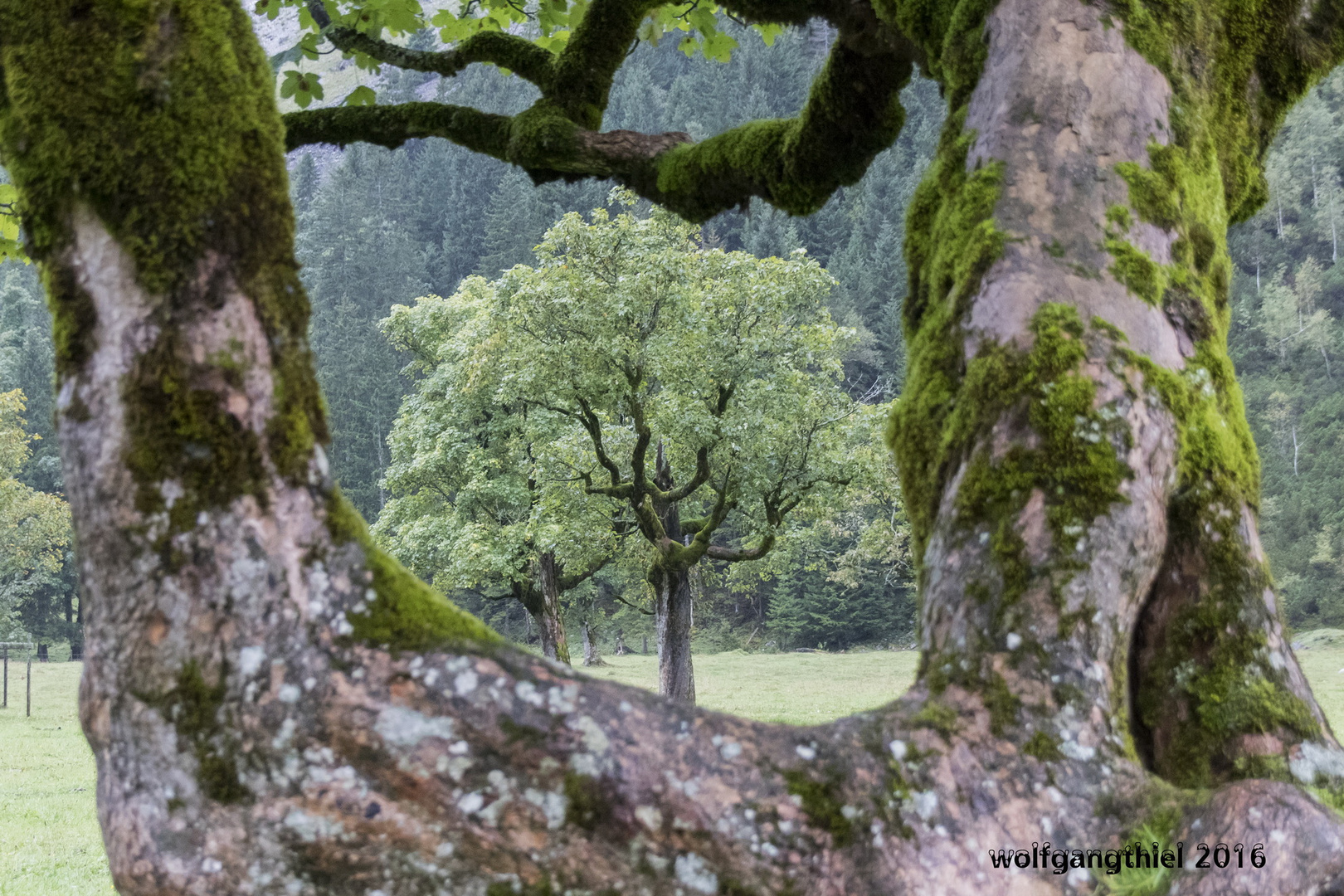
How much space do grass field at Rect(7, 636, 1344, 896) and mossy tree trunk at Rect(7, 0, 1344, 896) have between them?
306 cm

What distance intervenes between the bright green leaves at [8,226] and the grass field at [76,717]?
5.58 meters

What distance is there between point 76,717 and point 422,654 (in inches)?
912

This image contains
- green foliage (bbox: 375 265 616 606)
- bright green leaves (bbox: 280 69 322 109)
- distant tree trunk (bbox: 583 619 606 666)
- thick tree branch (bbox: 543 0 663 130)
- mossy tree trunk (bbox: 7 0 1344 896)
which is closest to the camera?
mossy tree trunk (bbox: 7 0 1344 896)

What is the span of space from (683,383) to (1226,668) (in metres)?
17.6

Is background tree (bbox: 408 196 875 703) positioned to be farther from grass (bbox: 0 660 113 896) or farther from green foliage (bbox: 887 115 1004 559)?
green foliage (bbox: 887 115 1004 559)

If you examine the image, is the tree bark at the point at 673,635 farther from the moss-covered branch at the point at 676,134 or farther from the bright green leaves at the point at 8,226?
the moss-covered branch at the point at 676,134

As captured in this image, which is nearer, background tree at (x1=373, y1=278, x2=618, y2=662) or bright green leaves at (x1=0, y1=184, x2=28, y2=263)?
bright green leaves at (x1=0, y1=184, x2=28, y2=263)

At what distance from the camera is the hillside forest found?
2873cm

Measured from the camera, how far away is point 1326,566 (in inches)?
1850

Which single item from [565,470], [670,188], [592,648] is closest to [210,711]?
[670,188]

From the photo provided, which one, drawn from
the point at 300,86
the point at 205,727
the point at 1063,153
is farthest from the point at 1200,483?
the point at 300,86

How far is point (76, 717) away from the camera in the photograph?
20766mm

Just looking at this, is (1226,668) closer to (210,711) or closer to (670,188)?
(210,711)

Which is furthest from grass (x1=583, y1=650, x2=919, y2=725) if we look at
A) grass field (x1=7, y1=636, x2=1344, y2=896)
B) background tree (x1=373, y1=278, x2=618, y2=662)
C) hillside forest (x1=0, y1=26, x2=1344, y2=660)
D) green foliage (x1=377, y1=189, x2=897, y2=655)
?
green foliage (x1=377, y1=189, x2=897, y2=655)
